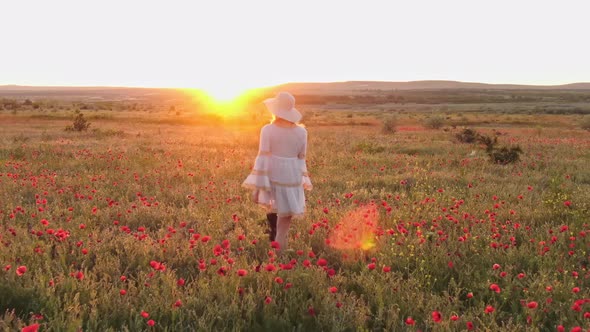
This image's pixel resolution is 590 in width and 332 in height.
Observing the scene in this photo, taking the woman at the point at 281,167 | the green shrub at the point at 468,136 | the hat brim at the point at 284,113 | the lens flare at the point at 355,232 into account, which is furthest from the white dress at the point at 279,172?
the green shrub at the point at 468,136

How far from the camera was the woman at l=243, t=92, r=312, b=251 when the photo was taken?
5.58 meters

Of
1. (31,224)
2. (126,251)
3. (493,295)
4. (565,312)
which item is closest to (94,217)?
(31,224)

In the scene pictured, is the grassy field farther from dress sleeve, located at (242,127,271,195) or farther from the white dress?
dress sleeve, located at (242,127,271,195)

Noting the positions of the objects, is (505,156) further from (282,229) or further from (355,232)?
(282,229)

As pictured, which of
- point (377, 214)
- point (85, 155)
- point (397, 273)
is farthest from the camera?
point (85, 155)

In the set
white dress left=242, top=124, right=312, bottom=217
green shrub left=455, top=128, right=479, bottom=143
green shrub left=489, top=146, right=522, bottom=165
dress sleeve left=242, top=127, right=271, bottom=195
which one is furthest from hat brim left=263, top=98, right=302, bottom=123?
green shrub left=455, top=128, right=479, bottom=143

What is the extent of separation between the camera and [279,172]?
5625 mm

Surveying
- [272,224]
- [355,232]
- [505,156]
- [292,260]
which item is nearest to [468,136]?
[505,156]

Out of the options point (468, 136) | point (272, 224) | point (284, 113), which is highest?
point (284, 113)

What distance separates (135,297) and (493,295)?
3.27 meters

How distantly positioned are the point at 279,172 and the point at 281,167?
64 millimetres

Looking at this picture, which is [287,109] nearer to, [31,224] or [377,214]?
[377,214]

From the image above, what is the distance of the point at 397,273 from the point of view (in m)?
5.08

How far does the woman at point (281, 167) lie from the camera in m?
5.58
